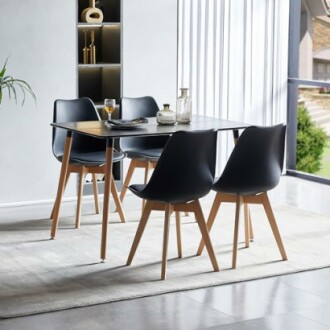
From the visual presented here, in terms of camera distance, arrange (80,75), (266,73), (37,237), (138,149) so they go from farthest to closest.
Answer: (266,73) < (80,75) < (138,149) < (37,237)

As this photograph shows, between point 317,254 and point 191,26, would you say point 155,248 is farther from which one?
point 191,26

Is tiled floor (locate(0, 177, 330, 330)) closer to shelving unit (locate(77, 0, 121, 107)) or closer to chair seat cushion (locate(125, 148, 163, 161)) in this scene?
chair seat cushion (locate(125, 148, 163, 161))

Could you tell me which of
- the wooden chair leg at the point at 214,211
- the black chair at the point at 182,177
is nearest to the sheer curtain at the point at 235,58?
the wooden chair leg at the point at 214,211

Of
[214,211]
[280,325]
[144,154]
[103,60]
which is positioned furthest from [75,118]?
[280,325]

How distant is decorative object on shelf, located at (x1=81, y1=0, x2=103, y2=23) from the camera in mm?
7902

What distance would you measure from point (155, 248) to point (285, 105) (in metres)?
3.50

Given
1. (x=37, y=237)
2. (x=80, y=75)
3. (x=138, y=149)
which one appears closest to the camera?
(x=37, y=237)

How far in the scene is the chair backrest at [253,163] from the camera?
229 inches

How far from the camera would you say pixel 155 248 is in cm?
630

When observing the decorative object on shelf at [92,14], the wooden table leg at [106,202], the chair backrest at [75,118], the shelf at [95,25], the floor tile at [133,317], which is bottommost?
the floor tile at [133,317]

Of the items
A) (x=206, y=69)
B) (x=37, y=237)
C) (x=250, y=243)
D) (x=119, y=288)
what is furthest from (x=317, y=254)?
(x=206, y=69)

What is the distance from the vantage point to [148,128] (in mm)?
6438

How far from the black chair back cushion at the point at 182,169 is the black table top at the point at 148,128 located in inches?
18.2

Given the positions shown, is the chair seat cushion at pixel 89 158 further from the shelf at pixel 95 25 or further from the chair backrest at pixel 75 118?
the shelf at pixel 95 25
